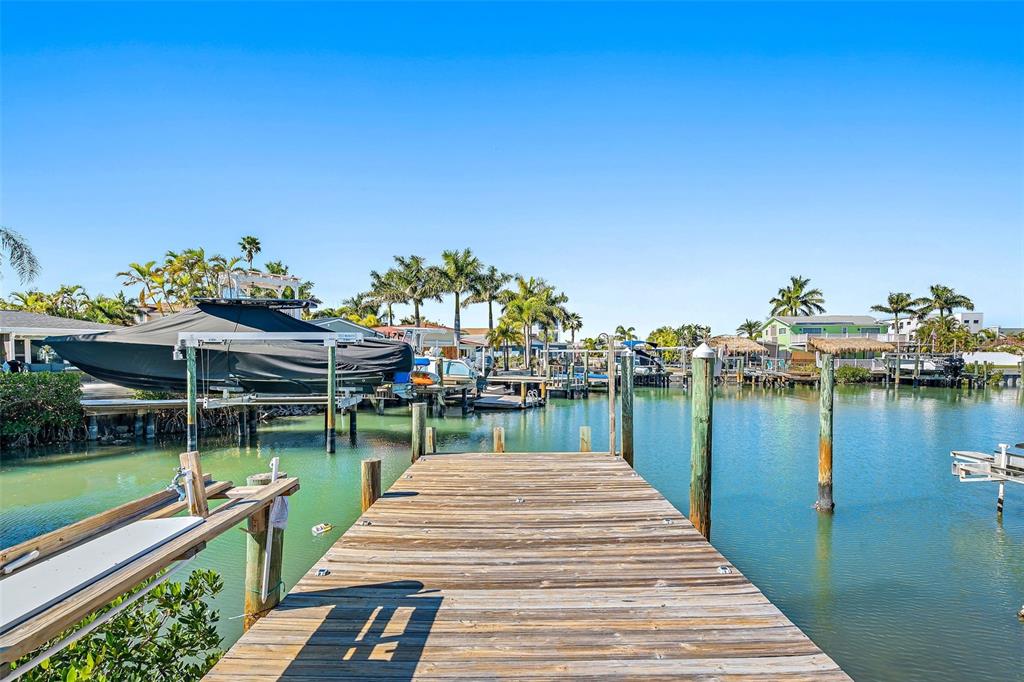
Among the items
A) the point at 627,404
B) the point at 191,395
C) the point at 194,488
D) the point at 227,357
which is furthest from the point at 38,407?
the point at 194,488

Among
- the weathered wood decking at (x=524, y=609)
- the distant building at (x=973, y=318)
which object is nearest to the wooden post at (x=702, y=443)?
the weathered wood decking at (x=524, y=609)

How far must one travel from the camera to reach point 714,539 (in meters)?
10.4

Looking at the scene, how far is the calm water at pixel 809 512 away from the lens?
718 cm

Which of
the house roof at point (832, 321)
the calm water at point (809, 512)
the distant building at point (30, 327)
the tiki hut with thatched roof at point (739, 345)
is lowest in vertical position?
the calm water at point (809, 512)

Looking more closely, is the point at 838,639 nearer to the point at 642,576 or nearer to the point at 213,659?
the point at 642,576

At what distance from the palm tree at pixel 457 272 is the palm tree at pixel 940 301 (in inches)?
2510

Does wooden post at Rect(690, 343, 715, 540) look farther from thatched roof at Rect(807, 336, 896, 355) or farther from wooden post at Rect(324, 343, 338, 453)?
thatched roof at Rect(807, 336, 896, 355)

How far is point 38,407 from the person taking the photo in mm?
16938

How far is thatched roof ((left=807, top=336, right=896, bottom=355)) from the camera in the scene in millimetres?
54406

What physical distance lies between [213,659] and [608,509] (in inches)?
186

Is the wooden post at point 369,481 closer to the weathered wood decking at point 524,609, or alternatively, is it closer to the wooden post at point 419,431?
the weathered wood decking at point 524,609

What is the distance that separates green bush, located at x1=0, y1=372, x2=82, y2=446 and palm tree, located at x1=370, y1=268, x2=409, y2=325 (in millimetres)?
32868

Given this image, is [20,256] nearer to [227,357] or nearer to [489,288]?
[227,357]

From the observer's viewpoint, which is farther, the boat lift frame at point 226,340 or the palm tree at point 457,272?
the palm tree at point 457,272
